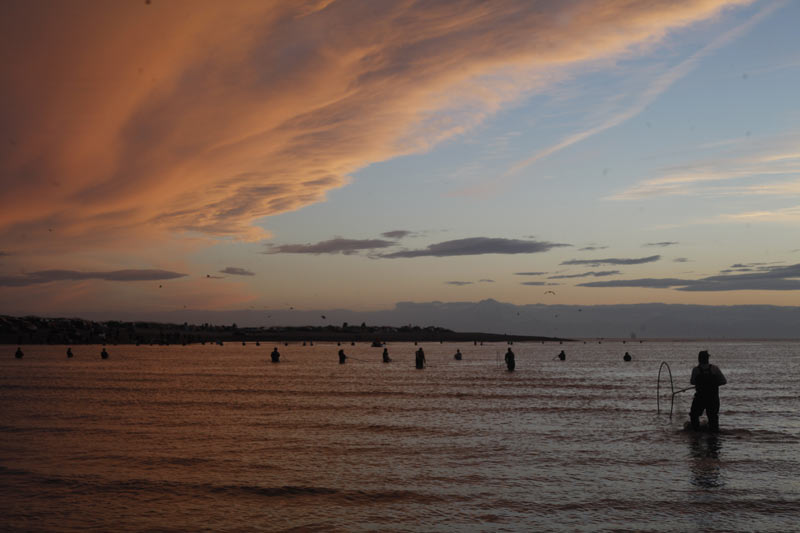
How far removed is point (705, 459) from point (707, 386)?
429cm

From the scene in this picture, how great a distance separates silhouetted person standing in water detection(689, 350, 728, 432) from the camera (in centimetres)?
2264

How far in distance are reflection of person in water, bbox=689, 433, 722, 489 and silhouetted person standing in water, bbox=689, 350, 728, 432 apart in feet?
2.72

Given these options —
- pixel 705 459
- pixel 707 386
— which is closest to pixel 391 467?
pixel 705 459

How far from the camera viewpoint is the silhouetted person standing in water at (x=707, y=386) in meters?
22.6

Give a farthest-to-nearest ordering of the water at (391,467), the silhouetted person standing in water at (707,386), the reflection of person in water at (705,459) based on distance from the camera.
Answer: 1. the silhouetted person standing in water at (707,386)
2. the reflection of person in water at (705,459)
3. the water at (391,467)

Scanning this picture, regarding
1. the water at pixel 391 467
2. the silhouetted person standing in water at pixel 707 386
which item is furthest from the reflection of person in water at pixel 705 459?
the silhouetted person standing in water at pixel 707 386

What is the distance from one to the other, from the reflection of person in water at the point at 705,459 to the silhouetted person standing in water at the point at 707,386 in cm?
83

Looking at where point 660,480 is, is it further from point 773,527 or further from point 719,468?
point 773,527

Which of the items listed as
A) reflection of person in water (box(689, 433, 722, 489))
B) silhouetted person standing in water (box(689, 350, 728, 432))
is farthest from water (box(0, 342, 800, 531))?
silhouetted person standing in water (box(689, 350, 728, 432))

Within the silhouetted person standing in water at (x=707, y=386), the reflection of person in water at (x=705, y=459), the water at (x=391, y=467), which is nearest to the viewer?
the water at (x=391, y=467)

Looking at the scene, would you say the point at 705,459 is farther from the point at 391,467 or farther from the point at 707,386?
the point at 391,467

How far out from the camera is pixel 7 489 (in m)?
15.5

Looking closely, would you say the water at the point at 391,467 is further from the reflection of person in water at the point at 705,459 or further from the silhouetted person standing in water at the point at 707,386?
the silhouetted person standing in water at the point at 707,386

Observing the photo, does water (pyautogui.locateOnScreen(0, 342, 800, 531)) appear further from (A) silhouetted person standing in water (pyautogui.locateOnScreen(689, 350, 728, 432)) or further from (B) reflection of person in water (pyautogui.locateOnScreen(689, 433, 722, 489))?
(A) silhouetted person standing in water (pyautogui.locateOnScreen(689, 350, 728, 432))
